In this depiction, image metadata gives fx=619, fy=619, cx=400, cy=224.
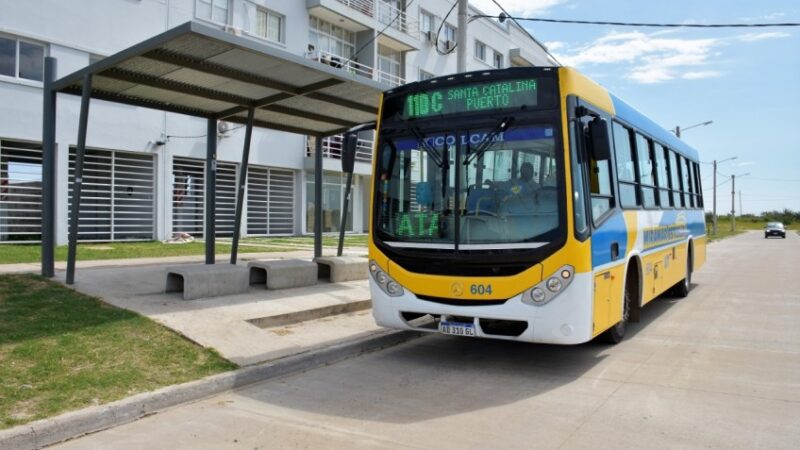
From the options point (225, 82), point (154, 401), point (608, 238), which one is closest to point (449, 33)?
point (225, 82)

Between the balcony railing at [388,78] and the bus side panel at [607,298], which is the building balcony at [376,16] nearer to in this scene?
the balcony railing at [388,78]

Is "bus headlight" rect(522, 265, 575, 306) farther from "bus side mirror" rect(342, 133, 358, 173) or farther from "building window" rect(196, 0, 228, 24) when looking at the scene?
"building window" rect(196, 0, 228, 24)

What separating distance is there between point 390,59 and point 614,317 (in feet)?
91.2

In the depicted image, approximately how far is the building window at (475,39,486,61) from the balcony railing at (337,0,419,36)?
8.26 metres

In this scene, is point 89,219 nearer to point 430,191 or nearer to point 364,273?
point 364,273

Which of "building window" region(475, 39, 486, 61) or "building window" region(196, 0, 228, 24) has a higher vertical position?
"building window" region(475, 39, 486, 61)

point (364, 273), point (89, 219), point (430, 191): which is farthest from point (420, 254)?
point (89, 219)

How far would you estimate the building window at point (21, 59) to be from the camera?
16.7m

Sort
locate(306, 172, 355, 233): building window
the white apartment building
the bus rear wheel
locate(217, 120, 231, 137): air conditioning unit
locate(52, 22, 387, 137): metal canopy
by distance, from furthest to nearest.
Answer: locate(306, 172, 355, 233): building window → locate(217, 120, 231, 137): air conditioning unit → the white apartment building → locate(52, 22, 387, 137): metal canopy → the bus rear wheel

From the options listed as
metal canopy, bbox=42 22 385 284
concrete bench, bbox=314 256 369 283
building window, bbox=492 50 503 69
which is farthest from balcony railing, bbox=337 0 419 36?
concrete bench, bbox=314 256 369 283

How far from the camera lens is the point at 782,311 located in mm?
10734

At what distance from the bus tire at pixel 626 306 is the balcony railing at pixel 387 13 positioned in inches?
874

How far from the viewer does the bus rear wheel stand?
7531 millimetres

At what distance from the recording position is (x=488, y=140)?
6535 millimetres
